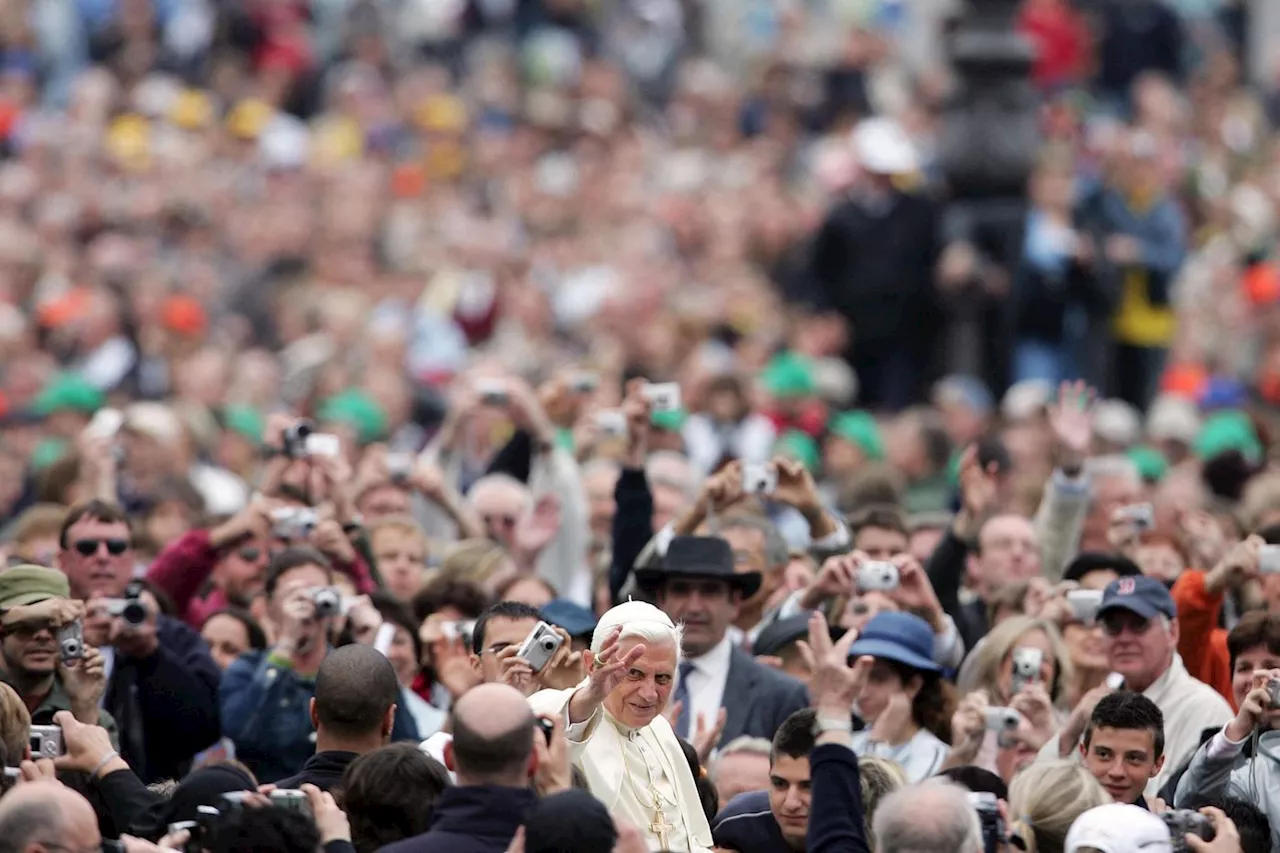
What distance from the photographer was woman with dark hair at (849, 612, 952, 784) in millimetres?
9945

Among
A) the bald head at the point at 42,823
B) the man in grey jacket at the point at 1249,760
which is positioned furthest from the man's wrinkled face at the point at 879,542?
the bald head at the point at 42,823

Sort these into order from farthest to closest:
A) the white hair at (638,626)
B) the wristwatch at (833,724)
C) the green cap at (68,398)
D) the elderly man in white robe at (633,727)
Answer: the green cap at (68,398)
the white hair at (638,626)
the elderly man in white robe at (633,727)
the wristwatch at (833,724)

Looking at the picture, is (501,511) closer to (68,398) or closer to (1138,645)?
(1138,645)

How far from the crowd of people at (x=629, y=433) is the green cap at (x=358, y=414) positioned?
72mm

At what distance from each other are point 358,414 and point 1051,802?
9123mm

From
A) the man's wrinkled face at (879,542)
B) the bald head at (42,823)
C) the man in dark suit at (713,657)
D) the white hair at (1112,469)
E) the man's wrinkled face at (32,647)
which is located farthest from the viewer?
the white hair at (1112,469)

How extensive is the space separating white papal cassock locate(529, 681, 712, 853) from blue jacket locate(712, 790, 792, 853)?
100 mm

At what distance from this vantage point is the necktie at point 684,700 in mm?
10312

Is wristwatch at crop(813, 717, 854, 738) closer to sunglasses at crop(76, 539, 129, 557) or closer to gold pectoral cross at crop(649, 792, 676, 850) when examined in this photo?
gold pectoral cross at crop(649, 792, 676, 850)

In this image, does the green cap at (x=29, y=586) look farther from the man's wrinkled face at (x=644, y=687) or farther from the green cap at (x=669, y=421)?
the green cap at (x=669, y=421)

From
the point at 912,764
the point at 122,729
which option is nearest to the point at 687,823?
the point at 912,764

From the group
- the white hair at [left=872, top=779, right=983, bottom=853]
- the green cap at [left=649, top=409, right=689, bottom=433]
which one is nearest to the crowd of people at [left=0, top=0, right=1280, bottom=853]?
the white hair at [left=872, top=779, right=983, bottom=853]

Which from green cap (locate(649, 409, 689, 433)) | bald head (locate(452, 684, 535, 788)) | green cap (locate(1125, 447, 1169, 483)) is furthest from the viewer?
green cap (locate(1125, 447, 1169, 483))

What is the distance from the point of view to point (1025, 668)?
400 inches
